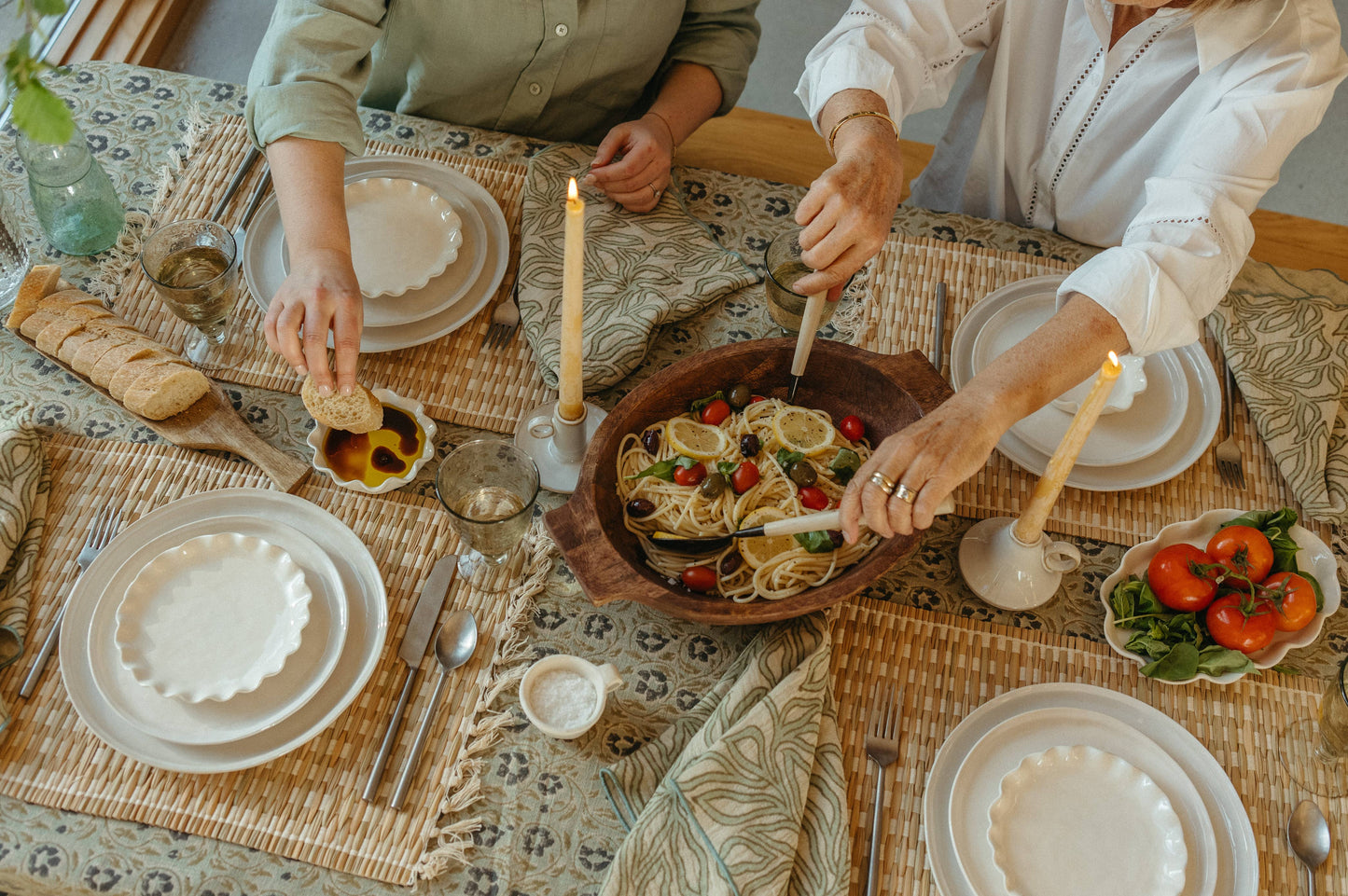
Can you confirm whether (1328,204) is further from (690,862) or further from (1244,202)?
(690,862)

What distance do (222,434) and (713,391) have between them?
78cm

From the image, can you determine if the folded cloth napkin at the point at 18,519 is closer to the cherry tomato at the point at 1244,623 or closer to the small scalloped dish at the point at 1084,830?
the small scalloped dish at the point at 1084,830

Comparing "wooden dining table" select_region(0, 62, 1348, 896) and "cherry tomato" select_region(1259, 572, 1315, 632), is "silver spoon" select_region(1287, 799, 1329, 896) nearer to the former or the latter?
"wooden dining table" select_region(0, 62, 1348, 896)

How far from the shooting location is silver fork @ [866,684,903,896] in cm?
123

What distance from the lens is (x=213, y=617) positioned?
4.31 feet

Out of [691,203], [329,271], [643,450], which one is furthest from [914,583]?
[329,271]

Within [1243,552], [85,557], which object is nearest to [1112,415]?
[1243,552]

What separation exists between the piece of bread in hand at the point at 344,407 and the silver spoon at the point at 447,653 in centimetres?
34

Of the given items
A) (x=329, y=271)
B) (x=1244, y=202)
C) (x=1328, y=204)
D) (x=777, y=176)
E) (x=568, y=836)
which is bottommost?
(x=1328, y=204)

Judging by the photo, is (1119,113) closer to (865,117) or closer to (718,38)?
(865,117)

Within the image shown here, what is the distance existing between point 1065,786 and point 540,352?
3.34 feet

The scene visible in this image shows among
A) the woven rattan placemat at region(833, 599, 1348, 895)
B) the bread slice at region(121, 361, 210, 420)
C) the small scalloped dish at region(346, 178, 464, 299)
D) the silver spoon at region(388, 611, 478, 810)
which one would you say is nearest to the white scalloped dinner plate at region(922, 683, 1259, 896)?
the woven rattan placemat at region(833, 599, 1348, 895)

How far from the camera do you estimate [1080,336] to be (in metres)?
1.42

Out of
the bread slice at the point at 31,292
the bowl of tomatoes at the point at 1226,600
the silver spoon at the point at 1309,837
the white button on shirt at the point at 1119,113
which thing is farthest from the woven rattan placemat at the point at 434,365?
the silver spoon at the point at 1309,837
